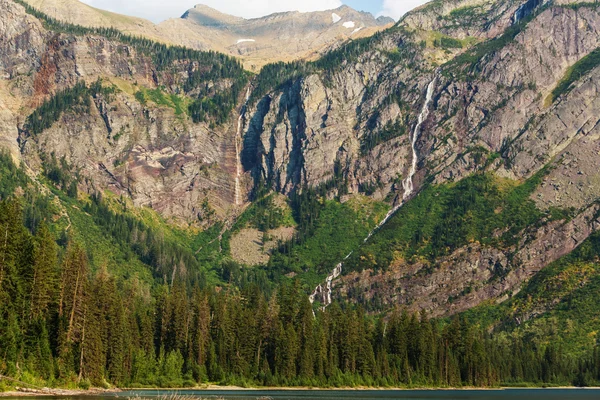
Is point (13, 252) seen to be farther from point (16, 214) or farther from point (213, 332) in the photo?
point (213, 332)

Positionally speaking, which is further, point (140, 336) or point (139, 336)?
point (140, 336)

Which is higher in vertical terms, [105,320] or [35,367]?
→ [105,320]

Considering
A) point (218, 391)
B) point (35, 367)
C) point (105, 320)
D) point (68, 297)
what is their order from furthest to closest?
point (218, 391) → point (105, 320) → point (68, 297) → point (35, 367)

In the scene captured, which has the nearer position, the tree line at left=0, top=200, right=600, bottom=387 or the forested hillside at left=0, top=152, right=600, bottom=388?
the tree line at left=0, top=200, right=600, bottom=387

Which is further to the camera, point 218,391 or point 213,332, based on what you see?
point 213,332

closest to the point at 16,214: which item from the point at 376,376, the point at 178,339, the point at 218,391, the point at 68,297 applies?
the point at 68,297

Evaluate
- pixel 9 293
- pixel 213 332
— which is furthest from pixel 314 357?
pixel 9 293

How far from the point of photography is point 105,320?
14488 cm

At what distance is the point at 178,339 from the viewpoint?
18000 cm

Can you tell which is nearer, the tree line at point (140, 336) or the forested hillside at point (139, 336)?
the tree line at point (140, 336)

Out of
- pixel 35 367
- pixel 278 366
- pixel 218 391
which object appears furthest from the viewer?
pixel 278 366

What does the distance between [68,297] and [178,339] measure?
2052 inches

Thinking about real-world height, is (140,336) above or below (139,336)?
above

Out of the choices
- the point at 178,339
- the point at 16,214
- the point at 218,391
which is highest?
the point at 16,214
